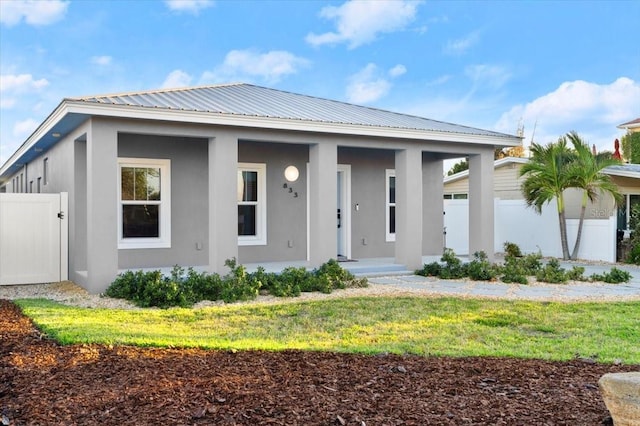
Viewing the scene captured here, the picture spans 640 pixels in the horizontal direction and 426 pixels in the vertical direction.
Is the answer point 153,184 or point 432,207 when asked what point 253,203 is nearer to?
point 153,184

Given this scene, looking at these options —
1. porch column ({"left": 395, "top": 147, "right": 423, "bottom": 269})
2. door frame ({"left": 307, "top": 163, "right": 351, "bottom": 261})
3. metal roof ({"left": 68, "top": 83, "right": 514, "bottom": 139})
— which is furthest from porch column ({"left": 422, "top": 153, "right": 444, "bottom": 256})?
porch column ({"left": 395, "top": 147, "right": 423, "bottom": 269})

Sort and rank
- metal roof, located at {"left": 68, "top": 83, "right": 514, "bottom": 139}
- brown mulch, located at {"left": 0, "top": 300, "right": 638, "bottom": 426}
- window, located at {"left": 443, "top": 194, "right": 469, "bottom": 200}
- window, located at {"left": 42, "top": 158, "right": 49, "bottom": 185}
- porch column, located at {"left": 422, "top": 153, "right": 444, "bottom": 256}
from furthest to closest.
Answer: window, located at {"left": 443, "top": 194, "right": 469, "bottom": 200}
porch column, located at {"left": 422, "top": 153, "right": 444, "bottom": 256}
window, located at {"left": 42, "top": 158, "right": 49, "bottom": 185}
metal roof, located at {"left": 68, "top": 83, "right": 514, "bottom": 139}
brown mulch, located at {"left": 0, "top": 300, "right": 638, "bottom": 426}

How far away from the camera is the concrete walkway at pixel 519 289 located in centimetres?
935

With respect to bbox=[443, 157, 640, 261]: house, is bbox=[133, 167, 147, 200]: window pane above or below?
above

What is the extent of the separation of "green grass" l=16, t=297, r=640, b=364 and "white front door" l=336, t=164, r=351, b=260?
473cm

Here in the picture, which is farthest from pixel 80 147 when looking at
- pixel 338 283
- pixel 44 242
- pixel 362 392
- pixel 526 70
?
pixel 526 70

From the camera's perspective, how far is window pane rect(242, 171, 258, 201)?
12.4 metres

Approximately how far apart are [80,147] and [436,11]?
1107 cm

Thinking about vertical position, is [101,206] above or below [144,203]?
below

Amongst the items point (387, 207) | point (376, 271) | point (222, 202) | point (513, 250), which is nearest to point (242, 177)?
point (222, 202)

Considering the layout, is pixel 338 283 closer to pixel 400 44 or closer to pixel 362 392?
pixel 362 392

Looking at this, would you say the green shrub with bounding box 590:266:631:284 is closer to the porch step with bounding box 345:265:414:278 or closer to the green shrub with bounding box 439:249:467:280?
the green shrub with bounding box 439:249:467:280

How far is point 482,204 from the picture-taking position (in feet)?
42.4

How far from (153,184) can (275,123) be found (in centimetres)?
295
